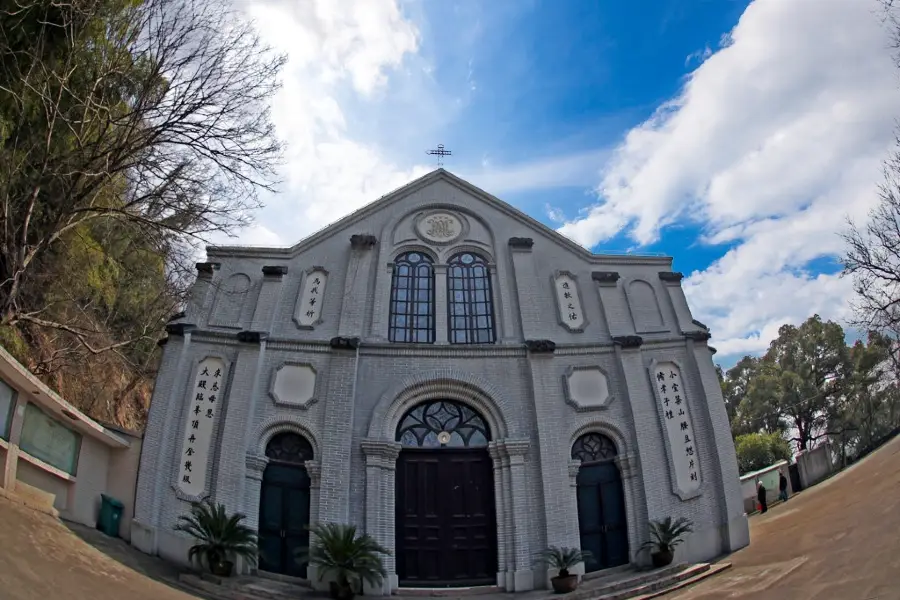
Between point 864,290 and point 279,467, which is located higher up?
point 864,290

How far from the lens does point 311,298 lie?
45.2 feet

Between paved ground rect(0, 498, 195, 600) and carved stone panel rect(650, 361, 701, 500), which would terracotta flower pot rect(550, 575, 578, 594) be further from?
paved ground rect(0, 498, 195, 600)

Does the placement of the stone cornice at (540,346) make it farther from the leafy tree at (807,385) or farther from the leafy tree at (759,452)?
the leafy tree at (807,385)

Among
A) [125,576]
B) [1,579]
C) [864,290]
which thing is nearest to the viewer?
[1,579]

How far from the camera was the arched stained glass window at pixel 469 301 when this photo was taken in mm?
13883

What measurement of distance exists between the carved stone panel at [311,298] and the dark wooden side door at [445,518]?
368 centimetres

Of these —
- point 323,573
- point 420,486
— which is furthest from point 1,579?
point 420,486

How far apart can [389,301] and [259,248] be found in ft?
11.3

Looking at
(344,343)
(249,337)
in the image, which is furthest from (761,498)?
(249,337)

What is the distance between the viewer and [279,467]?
12242 millimetres

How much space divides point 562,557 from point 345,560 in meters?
4.06

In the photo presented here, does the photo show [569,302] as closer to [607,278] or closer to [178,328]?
[607,278]

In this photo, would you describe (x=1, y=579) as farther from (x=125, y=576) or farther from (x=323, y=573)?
(x=323, y=573)

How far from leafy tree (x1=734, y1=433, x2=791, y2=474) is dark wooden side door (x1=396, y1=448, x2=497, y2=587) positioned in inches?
571
